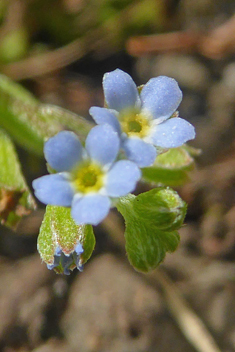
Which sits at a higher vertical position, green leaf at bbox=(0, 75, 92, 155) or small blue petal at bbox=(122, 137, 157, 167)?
small blue petal at bbox=(122, 137, 157, 167)

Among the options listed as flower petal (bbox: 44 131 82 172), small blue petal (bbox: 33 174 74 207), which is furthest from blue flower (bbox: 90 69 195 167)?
small blue petal (bbox: 33 174 74 207)

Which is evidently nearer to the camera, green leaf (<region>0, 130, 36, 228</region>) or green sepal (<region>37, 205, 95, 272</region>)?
green sepal (<region>37, 205, 95, 272</region>)

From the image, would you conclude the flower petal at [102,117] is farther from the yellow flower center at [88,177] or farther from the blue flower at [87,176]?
the yellow flower center at [88,177]

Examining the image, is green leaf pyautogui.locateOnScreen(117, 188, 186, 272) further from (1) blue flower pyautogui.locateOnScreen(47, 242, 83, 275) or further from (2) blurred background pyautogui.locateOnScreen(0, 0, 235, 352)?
(2) blurred background pyautogui.locateOnScreen(0, 0, 235, 352)

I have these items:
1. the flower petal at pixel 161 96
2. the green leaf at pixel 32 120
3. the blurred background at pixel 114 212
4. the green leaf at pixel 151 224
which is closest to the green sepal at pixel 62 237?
the green leaf at pixel 151 224

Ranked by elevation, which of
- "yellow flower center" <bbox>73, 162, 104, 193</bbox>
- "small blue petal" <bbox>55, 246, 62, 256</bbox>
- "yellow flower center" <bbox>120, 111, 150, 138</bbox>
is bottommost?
"small blue petal" <bbox>55, 246, 62, 256</bbox>
